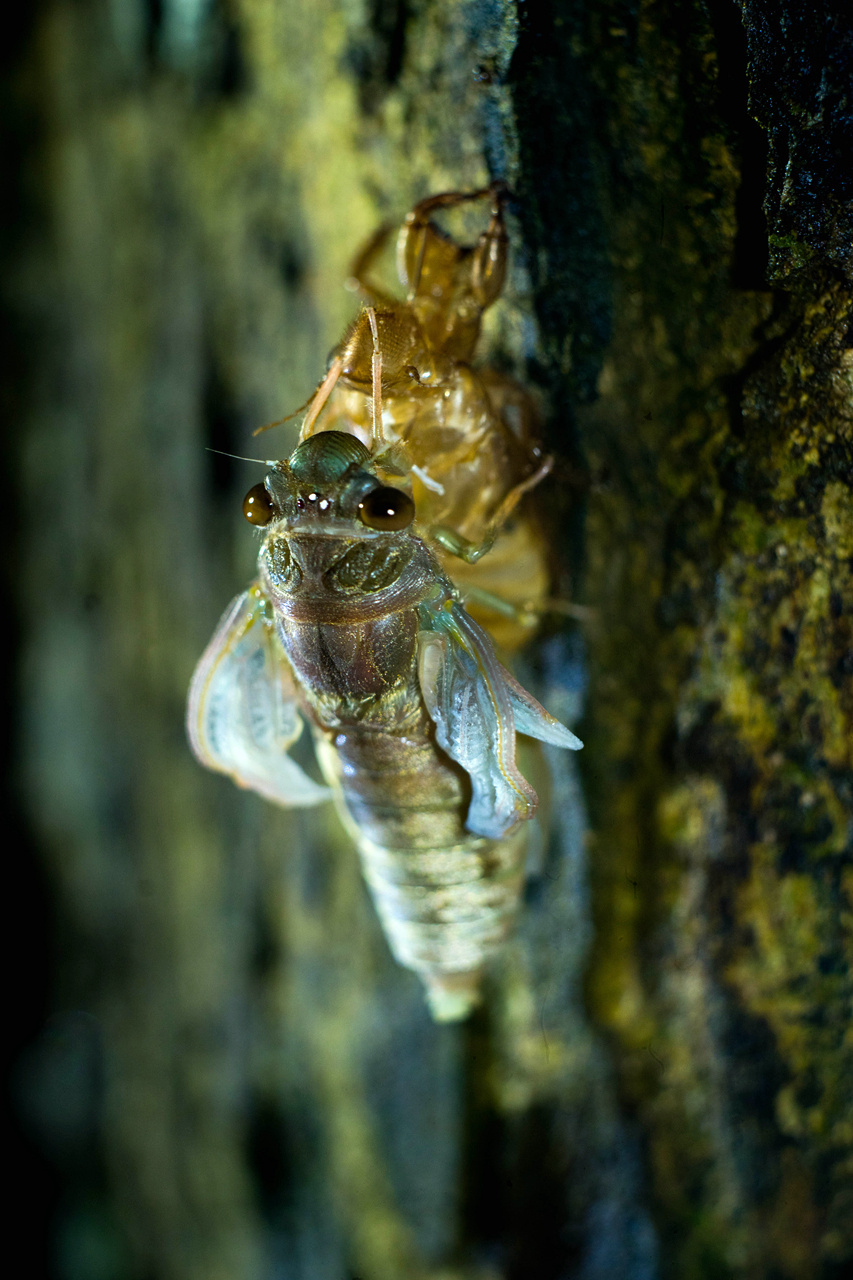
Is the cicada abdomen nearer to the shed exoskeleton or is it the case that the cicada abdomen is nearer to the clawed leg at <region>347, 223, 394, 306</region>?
the shed exoskeleton

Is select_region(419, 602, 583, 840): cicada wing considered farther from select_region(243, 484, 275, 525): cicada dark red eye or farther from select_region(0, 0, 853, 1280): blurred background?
select_region(0, 0, 853, 1280): blurred background

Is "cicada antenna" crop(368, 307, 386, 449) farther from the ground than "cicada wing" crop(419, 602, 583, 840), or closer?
farther from the ground

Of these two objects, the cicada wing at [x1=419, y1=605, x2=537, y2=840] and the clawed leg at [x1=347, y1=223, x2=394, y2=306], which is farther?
the clawed leg at [x1=347, y1=223, x2=394, y2=306]

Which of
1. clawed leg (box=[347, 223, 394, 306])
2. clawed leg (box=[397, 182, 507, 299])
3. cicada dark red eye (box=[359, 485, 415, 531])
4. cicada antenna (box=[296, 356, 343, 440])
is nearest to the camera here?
cicada dark red eye (box=[359, 485, 415, 531])

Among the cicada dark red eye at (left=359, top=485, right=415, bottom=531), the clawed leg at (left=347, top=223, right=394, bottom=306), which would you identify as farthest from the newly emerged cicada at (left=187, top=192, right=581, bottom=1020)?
the clawed leg at (left=347, top=223, right=394, bottom=306)

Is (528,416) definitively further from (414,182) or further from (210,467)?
(210,467)

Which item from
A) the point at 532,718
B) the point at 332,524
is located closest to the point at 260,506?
the point at 332,524

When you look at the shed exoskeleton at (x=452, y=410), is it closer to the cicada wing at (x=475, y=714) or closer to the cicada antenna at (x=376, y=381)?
the cicada antenna at (x=376, y=381)

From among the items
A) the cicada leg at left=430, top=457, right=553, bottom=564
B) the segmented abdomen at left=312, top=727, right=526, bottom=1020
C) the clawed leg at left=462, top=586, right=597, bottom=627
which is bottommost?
the segmented abdomen at left=312, top=727, right=526, bottom=1020

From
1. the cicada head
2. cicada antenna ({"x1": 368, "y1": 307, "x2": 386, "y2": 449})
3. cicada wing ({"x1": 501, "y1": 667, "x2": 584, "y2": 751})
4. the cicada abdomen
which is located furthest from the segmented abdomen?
cicada antenna ({"x1": 368, "y1": 307, "x2": 386, "y2": 449})

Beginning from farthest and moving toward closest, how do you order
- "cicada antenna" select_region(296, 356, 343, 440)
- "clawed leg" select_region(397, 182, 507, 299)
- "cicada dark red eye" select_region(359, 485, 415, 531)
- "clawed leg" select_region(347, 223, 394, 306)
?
"clawed leg" select_region(347, 223, 394, 306)
"clawed leg" select_region(397, 182, 507, 299)
"cicada antenna" select_region(296, 356, 343, 440)
"cicada dark red eye" select_region(359, 485, 415, 531)
